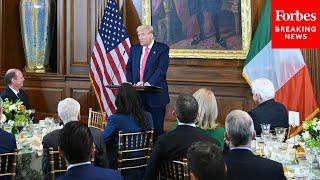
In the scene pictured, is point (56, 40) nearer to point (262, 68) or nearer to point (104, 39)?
point (104, 39)

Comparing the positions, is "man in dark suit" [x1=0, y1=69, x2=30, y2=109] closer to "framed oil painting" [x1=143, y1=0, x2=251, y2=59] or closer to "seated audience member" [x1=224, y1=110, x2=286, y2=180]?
"framed oil painting" [x1=143, y1=0, x2=251, y2=59]

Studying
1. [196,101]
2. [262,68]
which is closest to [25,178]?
[196,101]

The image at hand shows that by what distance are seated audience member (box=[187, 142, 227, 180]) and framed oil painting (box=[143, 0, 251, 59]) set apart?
17.7 feet

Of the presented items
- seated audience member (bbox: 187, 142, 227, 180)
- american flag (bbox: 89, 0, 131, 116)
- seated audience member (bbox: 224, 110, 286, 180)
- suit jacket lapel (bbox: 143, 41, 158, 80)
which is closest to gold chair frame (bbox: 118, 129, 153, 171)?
seated audience member (bbox: 224, 110, 286, 180)

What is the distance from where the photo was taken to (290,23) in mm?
5281

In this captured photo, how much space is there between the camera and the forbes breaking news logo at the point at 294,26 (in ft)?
17.2

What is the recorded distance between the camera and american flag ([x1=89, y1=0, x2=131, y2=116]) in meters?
7.84

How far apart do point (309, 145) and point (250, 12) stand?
414cm

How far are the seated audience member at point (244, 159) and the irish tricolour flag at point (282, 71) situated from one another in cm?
385

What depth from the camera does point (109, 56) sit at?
7.93m

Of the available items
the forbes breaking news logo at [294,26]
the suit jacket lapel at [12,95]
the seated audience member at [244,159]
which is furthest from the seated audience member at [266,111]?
the suit jacket lapel at [12,95]

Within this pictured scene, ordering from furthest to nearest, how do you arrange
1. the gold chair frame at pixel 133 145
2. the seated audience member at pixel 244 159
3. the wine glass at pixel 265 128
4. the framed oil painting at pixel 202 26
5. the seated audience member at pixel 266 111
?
the framed oil painting at pixel 202 26, the seated audience member at pixel 266 111, the gold chair frame at pixel 133 145, the wine glass at pixel 265 128, the seated audience member at pixel 244 159

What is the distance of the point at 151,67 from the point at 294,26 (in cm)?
→ 187

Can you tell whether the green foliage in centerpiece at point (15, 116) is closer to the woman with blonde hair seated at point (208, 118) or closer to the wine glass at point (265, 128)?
the woman with blonde hair seated at point (208, 118)
